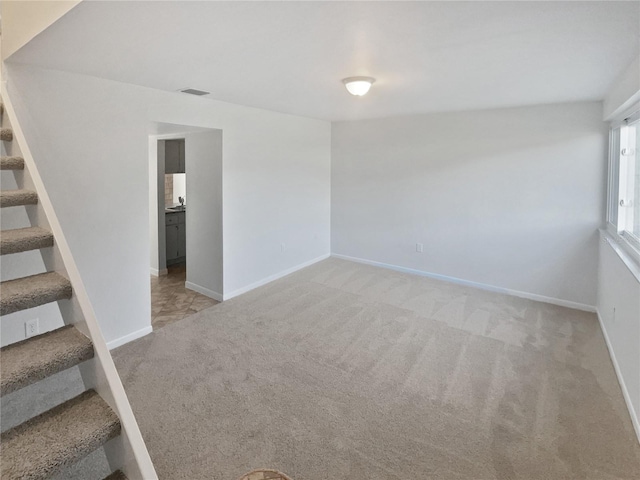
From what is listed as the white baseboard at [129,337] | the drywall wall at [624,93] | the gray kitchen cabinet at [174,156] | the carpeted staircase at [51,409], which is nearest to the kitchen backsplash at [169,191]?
the gray kitchen cabinet at [174,156]

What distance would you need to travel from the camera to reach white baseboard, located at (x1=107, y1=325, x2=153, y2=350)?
320cm

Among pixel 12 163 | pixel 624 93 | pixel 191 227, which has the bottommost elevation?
pixel 191 227

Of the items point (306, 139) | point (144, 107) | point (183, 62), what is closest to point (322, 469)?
point (183, 62)

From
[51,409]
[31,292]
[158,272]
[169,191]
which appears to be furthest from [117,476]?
[169,191]

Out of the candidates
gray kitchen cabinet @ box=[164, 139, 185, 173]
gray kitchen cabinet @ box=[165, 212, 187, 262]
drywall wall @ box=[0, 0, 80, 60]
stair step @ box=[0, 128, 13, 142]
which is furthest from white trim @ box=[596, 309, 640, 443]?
gray kitchen cabinet @ box=[164, 139, 185, 173]

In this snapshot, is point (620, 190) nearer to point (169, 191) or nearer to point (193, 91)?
point (193, 91)

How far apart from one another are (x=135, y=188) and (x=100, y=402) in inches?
90.2

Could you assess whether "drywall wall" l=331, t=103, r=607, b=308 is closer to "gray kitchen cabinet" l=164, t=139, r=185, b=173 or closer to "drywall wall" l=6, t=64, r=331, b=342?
"drywall wall" l=6, t=64, r=331, b=342

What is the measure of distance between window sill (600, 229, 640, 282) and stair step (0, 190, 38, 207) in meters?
3.64

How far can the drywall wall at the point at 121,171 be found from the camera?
2.71m

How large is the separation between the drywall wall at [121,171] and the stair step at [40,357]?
5.18 feet

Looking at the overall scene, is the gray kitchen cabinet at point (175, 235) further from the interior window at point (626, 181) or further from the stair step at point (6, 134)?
the interior window at point (626, 181)

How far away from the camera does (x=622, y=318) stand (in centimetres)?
274

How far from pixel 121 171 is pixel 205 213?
4.56ft
